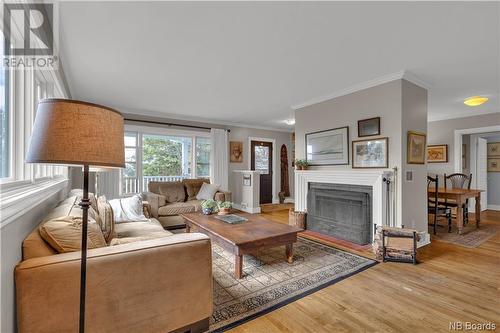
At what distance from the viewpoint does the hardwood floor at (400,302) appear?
170 cm

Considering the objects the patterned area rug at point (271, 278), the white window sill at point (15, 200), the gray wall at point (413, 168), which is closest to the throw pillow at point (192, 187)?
the patterned area rug at point (271, 278)

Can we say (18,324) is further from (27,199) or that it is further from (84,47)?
(84,47)

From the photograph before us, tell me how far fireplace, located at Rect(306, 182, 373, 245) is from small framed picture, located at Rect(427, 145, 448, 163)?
3.73 m

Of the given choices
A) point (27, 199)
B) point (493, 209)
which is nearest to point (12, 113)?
point (27, 199)

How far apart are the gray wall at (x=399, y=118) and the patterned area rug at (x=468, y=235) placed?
584mm

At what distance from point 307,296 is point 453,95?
14.0 feet

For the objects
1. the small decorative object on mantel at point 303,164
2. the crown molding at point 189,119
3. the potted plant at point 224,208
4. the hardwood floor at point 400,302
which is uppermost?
the crown molding at point 189,119

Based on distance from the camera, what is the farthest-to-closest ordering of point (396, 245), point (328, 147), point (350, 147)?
point (328, 147), point (350, 147), point (396, 245)

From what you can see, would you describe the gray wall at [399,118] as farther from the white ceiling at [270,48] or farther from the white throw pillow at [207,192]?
the white throw pillow at [207,192]

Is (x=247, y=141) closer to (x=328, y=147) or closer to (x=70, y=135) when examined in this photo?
(x=328, y=147)

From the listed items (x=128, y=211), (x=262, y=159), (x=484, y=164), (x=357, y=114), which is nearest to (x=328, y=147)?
(x=357, y=114)

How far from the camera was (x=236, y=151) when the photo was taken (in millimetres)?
6520

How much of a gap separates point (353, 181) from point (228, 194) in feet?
7.99

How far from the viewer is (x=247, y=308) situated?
6.20ft
